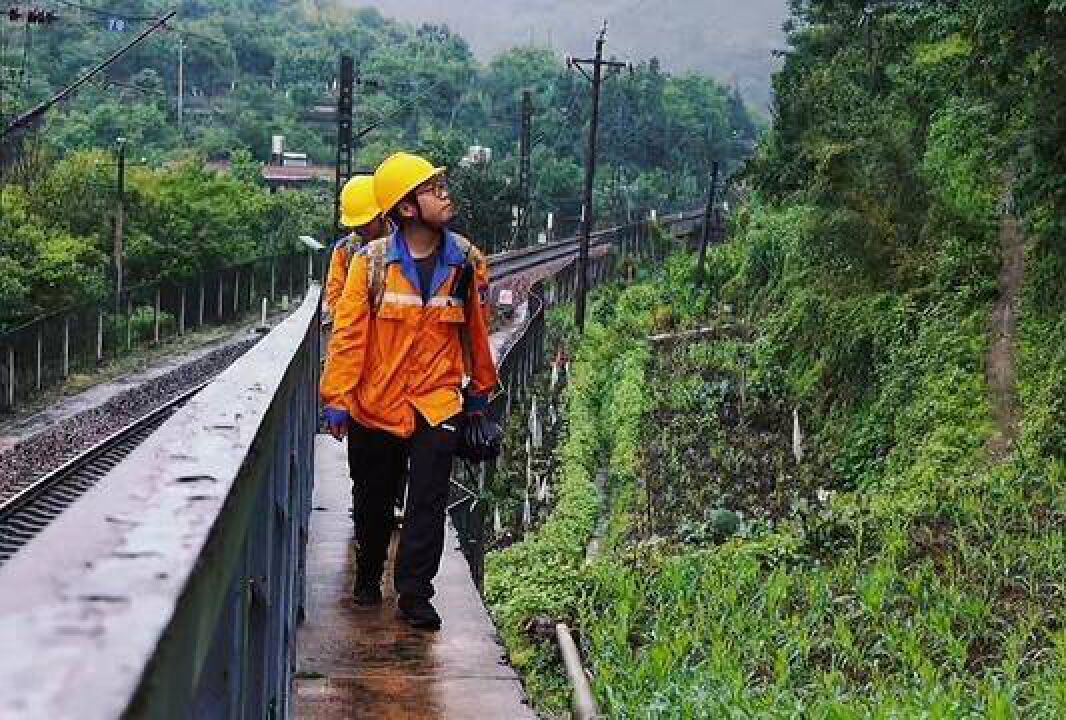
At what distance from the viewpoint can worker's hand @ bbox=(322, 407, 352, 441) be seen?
534cm

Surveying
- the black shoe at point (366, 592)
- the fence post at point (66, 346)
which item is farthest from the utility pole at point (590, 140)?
the black shoe at point (366, 592)

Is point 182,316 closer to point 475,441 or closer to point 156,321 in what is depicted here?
point 156,321

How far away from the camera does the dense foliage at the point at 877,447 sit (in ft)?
25.5

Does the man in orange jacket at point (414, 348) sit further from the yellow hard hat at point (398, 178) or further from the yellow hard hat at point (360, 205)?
the yellow hard hat at point (360, 205)

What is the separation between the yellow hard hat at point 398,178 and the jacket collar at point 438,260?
122mm

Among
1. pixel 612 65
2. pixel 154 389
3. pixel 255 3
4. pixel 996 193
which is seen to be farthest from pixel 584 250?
pixel 255 3

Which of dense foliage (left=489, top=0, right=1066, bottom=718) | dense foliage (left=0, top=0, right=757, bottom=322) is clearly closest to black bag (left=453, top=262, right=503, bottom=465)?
dense foliage (left=489, top=0, right=1066, bottom=718)

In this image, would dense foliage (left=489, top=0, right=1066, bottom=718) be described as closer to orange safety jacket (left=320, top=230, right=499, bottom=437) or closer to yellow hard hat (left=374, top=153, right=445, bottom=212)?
orange safety jacket (left=320, top=230, right=499, bottom=437)

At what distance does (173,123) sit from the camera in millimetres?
87125

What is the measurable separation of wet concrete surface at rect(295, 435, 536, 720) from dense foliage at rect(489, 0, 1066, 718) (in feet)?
2.71

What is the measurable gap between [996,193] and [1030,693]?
13416 millimetres

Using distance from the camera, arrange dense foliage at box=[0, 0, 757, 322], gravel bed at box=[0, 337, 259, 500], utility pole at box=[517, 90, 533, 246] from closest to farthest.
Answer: gravel bed at box=[0, 337, 259, 500], dense foliage at box=[0, 0, 757, 322], utility pole at box=[517, 90, 533, 246]

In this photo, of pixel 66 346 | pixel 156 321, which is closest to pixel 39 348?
pixel 66 346

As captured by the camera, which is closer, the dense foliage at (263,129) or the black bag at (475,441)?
the black bag at (475,441)
